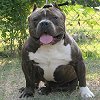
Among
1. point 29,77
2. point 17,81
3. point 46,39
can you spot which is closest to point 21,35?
point 17,81

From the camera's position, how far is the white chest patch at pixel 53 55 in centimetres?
397

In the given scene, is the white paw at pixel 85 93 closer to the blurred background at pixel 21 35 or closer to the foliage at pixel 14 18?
the blurred background at pixel 21 35

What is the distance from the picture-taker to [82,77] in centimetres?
409

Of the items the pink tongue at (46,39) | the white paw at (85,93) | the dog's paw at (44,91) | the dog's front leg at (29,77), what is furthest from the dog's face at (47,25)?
the dog's paw at (44,91)

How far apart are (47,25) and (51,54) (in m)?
0.36

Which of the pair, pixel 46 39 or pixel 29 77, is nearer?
pixel 46 39

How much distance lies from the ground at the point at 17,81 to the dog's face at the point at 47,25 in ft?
2.29

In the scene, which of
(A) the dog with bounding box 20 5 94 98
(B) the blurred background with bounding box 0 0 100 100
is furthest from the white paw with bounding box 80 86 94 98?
(B) the blurred background with bounding box 0 0 100 100

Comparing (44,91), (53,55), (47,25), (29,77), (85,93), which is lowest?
(44,91)

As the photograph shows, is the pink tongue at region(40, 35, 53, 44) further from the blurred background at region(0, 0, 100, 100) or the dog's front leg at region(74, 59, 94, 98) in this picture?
the blurred background at region(0, 0, 100, 100)

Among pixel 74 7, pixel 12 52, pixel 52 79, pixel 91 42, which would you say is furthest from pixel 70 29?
pixel 52 79

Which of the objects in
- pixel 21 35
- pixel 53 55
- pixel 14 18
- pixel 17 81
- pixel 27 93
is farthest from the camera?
pixel 21 35

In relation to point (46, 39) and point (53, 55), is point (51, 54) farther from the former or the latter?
point (46, 39)

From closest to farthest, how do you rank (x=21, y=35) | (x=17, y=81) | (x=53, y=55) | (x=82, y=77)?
(x=53, y=55) < (x=82, y=77) < (x=17, y=81) < (x=21, y=35)
